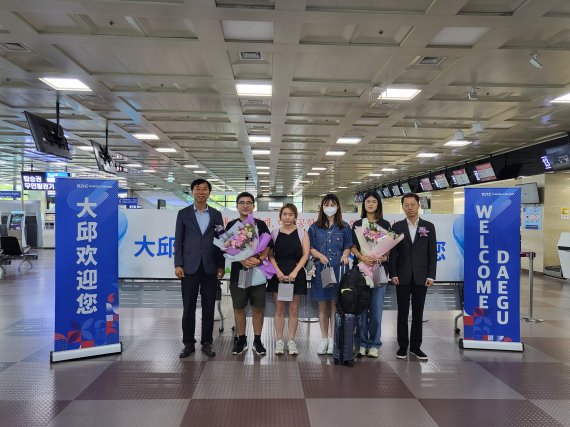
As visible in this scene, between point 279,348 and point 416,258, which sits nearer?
point 416,258

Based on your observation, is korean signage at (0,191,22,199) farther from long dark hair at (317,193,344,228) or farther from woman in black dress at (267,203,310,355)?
long dark hair at (317,193,344,228)

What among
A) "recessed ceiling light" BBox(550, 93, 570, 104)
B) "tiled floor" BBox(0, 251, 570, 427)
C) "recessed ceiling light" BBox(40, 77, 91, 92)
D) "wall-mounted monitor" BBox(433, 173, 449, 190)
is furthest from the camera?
"wall-mounted monitor" BBox(433, 173, 449, 190)

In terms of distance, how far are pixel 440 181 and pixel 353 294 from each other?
13.4 metres

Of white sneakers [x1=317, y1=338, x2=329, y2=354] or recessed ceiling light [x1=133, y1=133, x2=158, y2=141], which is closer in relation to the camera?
white sneakers [x1=317, y1=338, x2=329, y2=354]

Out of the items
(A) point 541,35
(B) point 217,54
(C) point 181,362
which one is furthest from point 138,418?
(A) point 541,35

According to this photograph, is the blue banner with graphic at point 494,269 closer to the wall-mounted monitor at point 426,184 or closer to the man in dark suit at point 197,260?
the man in dark suit at point 197,260

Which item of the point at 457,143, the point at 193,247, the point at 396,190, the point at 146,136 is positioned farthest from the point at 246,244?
the point at 396,190

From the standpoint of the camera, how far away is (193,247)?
12.6ft

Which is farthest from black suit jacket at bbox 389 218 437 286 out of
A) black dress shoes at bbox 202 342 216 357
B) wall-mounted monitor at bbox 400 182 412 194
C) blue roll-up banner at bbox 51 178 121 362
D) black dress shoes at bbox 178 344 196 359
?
wall-mounted monitor at bbox 400 182 412 194

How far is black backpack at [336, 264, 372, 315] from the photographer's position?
3602mm

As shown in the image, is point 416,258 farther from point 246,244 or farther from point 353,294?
point 246,244

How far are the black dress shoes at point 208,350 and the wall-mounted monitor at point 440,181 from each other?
13.6m

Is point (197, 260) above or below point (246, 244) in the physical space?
below

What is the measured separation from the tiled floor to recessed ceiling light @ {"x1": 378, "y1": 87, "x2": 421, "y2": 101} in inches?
142
